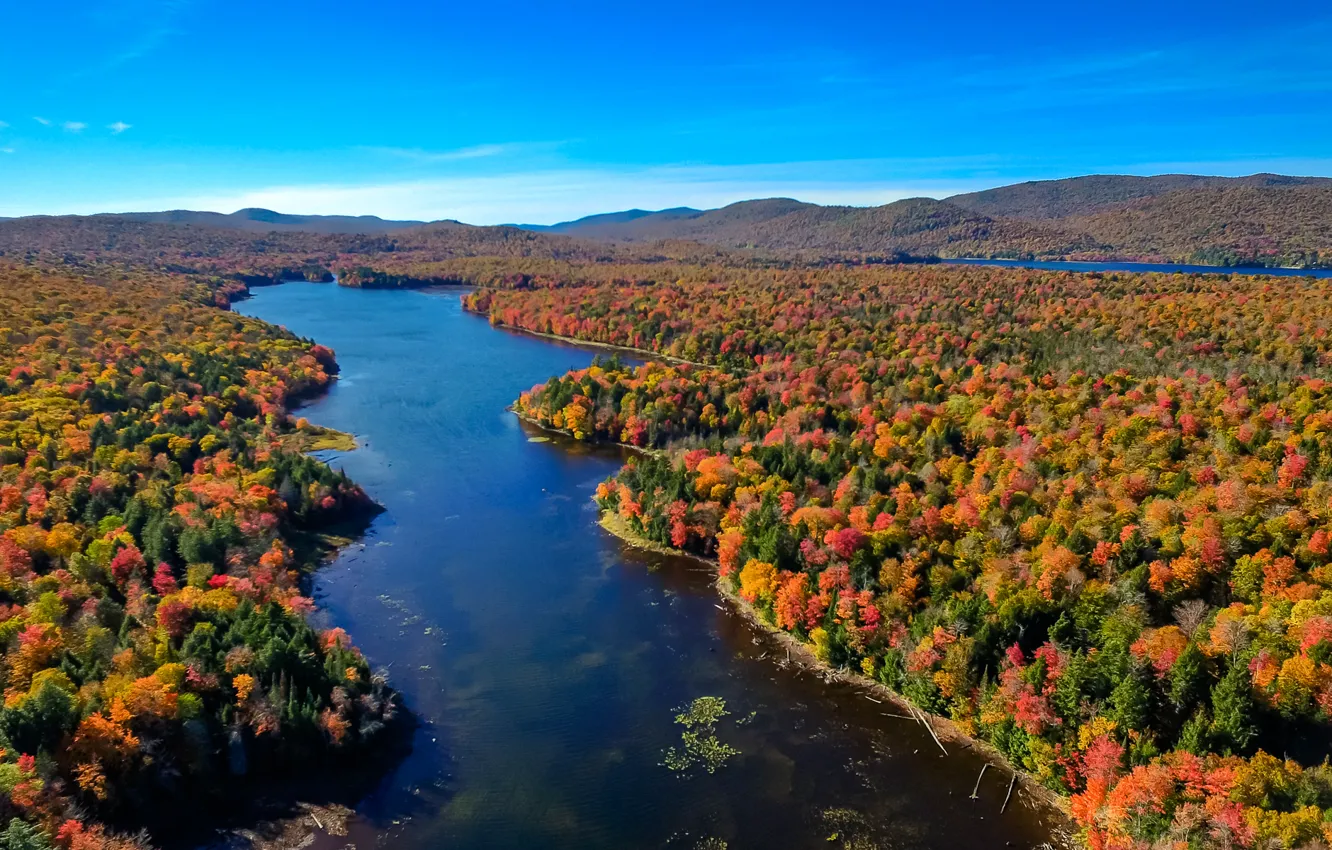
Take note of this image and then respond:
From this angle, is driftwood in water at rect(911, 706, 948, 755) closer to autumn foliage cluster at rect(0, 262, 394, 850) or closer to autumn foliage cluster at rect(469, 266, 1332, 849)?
autumn foliage cluster at rect(469, 266, 1332, 849)

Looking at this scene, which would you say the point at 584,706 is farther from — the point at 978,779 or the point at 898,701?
the point at 978,779

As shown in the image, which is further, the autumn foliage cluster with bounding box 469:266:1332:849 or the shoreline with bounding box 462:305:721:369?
the shoreline with bounding box 462:305:721:369

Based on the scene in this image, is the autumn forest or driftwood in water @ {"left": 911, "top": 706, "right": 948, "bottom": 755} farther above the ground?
the autumn forest

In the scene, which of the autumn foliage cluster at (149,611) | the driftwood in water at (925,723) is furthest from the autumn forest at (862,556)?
the driftwood in water at (925,723)

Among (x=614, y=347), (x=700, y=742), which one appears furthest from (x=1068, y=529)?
(x=614, y=347)

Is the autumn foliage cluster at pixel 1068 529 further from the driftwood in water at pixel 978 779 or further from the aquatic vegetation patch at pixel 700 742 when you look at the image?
the aquatic vegetation patch at pixel 700 742

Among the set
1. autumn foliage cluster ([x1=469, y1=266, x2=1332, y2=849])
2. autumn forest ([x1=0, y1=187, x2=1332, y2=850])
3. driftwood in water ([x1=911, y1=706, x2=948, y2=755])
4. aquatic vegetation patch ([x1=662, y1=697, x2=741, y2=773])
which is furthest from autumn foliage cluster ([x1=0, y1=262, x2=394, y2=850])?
driftwood in water ([x1=911, y1=706, x2=948, y2=755])
